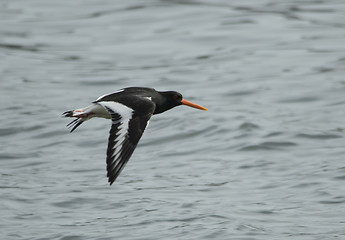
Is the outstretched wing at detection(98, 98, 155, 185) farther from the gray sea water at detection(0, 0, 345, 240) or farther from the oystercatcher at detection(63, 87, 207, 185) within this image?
the gray sea water at detection(0, 0, 345, 240)

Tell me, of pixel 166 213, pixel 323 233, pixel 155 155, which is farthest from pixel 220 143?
pixel 323 233

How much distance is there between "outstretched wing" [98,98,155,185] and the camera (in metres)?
7.51

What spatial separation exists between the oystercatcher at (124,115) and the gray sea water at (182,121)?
1589 mm

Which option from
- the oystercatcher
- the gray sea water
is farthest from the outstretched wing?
the gray sea water

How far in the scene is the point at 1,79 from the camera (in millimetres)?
15852

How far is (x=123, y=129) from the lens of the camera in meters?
7.78

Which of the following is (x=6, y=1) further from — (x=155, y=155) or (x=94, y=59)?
(x=155, y=155)

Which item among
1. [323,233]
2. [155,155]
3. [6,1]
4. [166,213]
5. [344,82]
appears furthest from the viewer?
[6,1]

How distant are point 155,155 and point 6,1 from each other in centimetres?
1025

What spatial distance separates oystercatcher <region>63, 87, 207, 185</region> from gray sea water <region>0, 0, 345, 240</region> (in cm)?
159

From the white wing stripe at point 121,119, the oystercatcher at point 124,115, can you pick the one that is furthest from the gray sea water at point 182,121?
the white wing stripe at point 121,119

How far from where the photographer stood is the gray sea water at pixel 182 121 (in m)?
9.75

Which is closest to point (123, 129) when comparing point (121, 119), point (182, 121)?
point (121, 119)

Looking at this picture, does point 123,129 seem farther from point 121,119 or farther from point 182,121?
point 182,121
